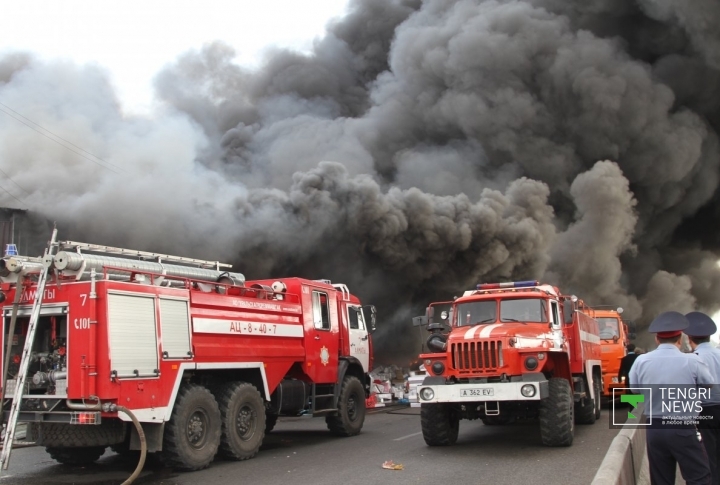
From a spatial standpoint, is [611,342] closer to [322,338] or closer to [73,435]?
[322,338]

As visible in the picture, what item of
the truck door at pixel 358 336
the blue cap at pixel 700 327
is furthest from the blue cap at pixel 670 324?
the truck door at pixel 358 336

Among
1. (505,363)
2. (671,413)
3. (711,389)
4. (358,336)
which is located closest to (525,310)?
(505,363)

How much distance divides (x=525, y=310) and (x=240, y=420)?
4656mm

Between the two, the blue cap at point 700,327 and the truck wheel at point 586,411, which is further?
the truck wheel at point 586,411

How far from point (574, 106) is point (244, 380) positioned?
22107 millimetres

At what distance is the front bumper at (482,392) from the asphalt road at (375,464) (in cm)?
77

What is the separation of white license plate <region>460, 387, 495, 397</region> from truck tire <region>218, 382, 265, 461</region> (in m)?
2.96

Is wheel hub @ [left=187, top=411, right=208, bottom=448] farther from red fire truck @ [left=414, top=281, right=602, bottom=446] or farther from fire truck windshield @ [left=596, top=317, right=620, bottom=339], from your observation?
fire truck windshield @ [left=596, top=317, right=620, bottom=339]

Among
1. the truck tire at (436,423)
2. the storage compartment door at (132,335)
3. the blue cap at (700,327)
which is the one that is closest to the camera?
the blue cap at (700,327)

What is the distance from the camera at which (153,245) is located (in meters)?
17.8

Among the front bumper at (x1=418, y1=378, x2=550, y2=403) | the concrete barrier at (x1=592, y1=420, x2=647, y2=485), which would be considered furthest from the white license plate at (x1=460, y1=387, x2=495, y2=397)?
the concrete barrier at (x1=592, y1=420, x2=647, y2=485)

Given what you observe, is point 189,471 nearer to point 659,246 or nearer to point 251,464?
point 251,464

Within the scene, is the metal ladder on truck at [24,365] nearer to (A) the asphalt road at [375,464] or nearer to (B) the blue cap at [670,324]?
(A) the asphalt road at [375,464]

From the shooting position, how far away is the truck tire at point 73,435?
24.8ft
